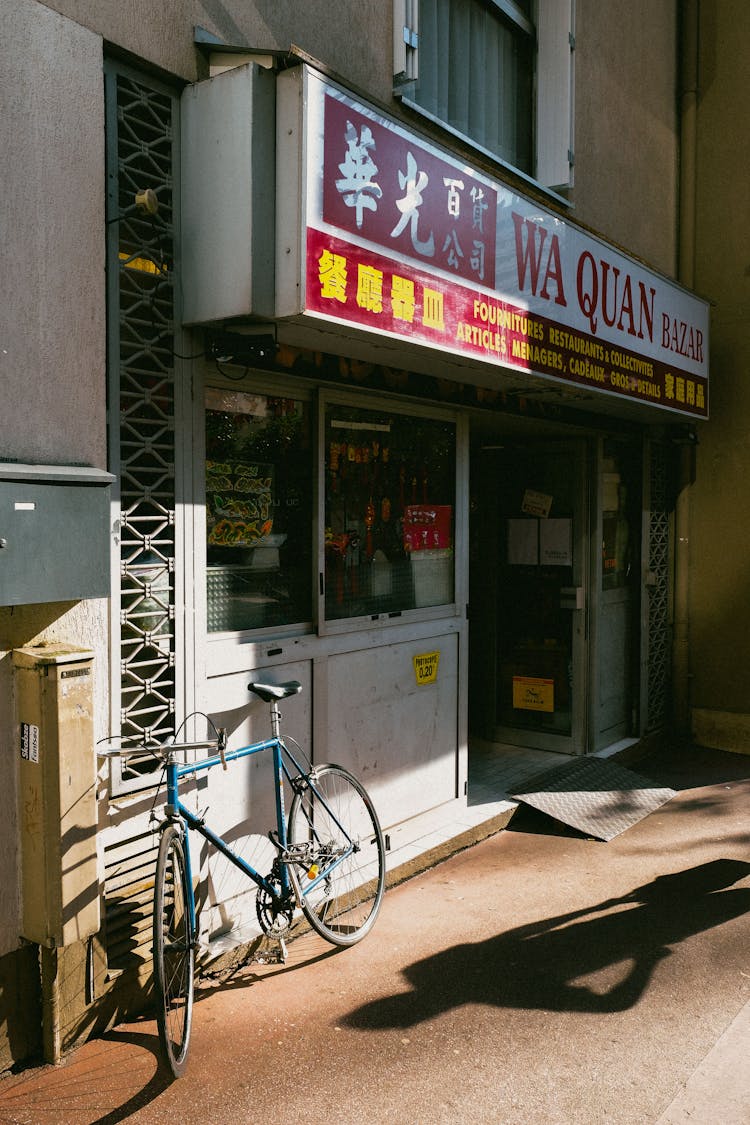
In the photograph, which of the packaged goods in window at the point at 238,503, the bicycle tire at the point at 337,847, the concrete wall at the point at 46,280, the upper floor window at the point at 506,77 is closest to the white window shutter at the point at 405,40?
the upper floor window at the point at 506,77

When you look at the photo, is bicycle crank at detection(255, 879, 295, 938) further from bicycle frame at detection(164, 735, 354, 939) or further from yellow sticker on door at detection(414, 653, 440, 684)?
yellow sticker on door at detection(414, 653, 440, 684)

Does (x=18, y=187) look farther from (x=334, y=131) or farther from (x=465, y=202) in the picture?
(x=465, y=202)

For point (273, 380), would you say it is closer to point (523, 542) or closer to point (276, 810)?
point (276, 810)

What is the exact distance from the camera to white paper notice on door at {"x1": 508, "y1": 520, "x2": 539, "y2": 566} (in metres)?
7.74

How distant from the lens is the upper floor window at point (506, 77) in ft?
19.0

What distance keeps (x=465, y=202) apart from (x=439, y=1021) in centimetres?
375

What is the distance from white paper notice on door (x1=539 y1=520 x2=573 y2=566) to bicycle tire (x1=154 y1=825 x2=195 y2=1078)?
469 cm

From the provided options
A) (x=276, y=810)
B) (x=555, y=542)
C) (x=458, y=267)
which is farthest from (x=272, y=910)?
(x=555, y=542)

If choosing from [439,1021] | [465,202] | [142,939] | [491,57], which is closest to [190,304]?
[465,202]

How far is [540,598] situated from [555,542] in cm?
49

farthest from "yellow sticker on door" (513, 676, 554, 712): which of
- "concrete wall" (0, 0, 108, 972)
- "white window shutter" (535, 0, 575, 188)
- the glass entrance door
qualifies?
"concrete wall" (0, 0, 108, 972)

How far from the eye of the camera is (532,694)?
7.74 meters

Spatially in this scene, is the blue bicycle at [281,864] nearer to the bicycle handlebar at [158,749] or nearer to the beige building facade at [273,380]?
the bicycle handlebar at [158,749]

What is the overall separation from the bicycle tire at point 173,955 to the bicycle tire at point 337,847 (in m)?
0.60
